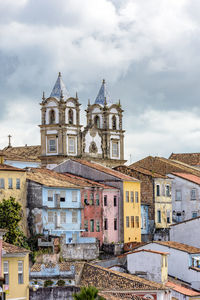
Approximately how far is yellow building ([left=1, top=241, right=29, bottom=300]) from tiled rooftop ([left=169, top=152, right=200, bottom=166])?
254 ft

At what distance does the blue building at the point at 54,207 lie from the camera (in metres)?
78.2

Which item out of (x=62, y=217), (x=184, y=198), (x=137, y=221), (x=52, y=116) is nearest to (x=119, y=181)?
(x=137, y=221)

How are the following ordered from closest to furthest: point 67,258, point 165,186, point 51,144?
point 67,258, point 165,186, point 51,144

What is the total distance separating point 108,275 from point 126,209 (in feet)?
80.2

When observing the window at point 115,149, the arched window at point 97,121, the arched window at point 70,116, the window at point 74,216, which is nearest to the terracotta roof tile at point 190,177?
the window at point 115,149

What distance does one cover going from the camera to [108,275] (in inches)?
2601

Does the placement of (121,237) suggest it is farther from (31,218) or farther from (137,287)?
(137,287)

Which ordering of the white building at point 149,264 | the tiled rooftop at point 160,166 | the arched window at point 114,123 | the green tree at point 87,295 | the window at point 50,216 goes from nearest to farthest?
1. the green tree at point 87,295
2. the white building at point 149,264
3. the window at point 50,216
4. the tiled rooftop at point 160,166
5. the arched window at point 114,123

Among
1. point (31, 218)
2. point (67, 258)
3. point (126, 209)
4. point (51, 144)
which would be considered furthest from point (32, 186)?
point (51, 144)

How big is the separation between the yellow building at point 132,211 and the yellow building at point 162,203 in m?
5.31

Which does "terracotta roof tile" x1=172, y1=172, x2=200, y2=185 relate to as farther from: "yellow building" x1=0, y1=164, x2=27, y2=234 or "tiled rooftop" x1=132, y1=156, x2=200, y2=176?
"yellow building" x1=0, y1=164, x2=27, y2=234

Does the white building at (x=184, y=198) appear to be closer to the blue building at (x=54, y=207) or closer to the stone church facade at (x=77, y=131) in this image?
the stone church facade at (x=77, y=131)

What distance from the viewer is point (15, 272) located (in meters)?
54.9

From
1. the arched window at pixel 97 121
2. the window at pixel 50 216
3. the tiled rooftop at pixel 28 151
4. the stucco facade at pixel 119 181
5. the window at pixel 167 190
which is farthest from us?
the arched window at pixel 97 121
